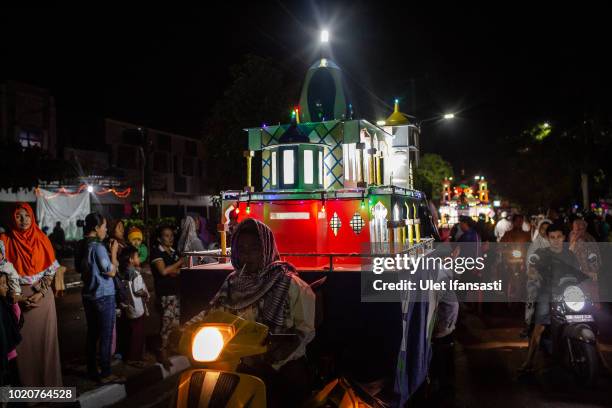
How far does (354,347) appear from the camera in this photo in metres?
4.89

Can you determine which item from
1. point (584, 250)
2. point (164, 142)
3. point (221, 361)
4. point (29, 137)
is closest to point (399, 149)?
point (584, 250)

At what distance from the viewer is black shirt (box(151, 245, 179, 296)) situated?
23.4 ft

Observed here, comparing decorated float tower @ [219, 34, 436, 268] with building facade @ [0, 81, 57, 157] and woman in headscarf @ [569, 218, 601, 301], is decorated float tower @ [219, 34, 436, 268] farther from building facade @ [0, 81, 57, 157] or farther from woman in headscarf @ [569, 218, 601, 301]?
building facade @ [0, 81, 57, 157]

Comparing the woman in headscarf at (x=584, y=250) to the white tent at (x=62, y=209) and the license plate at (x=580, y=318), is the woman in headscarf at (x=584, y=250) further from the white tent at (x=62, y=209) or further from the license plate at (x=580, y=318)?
the white tent at (x=62, y=209)

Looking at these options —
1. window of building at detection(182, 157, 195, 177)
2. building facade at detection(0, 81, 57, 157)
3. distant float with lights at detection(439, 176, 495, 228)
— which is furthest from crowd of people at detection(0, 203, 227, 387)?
window of building at detection(182, 157, 195, 177)

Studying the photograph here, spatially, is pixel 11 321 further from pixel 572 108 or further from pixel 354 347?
pixel 572 108

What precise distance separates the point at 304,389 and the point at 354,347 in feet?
4.48

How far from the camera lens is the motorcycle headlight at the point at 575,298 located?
6570 mm

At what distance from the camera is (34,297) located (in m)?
5.49

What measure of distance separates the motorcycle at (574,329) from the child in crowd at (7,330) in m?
6.31

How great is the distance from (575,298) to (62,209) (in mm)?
25471

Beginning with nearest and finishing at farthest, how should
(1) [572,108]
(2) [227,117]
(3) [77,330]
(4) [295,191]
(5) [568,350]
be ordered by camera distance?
(5) [568,350], (4) [295,191], (3) [77,330], (1) [572,108], (2) [227,117]

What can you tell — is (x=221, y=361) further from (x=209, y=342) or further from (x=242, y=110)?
(x=242, y=110)

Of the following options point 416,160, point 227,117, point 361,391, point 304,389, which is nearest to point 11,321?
point 304,389
